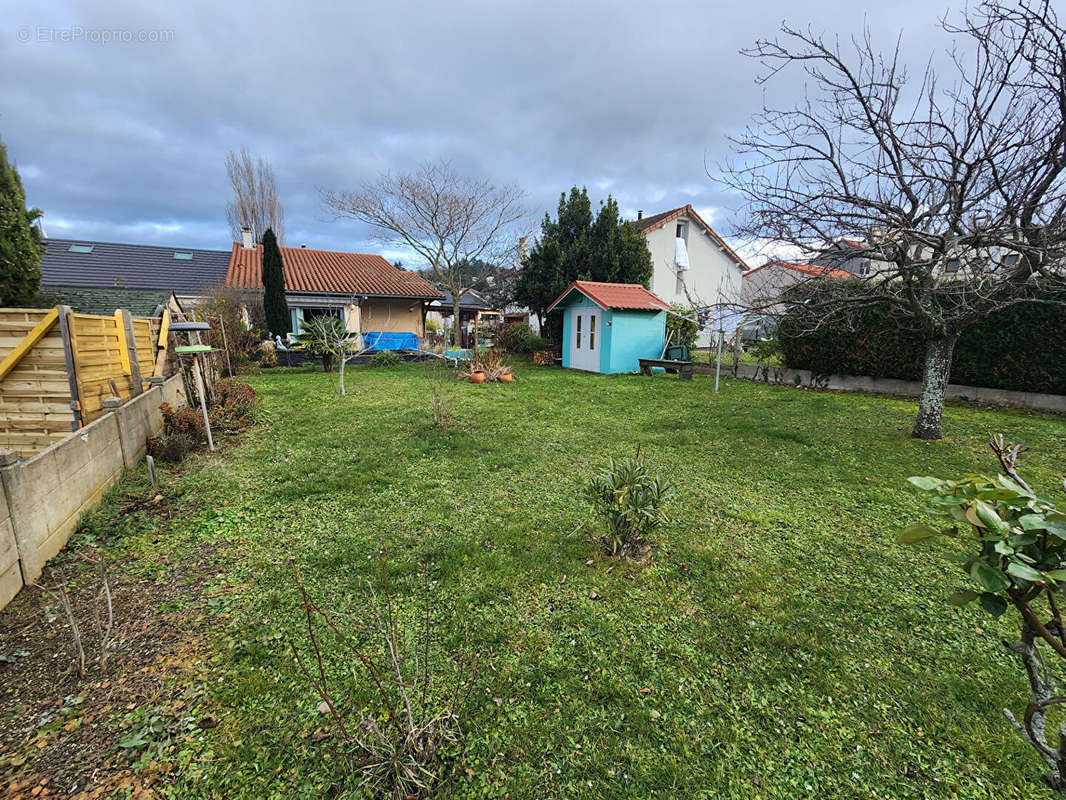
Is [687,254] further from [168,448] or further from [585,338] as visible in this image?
[168,448]

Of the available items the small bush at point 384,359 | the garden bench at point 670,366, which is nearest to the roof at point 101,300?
the small bush at point 384,359

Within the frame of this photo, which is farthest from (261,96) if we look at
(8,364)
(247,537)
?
(247,537)

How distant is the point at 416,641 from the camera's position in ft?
8.76

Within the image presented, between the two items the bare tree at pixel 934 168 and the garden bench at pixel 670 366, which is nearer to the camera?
the bare tree at pixel 934 168

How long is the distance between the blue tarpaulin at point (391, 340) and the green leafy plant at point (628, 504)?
1713 centimetres

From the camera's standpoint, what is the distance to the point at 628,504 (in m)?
3.53

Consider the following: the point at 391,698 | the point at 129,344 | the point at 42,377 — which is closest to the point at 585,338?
the point at 129,344

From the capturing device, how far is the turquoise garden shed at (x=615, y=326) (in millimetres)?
14898

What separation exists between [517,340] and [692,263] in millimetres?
12022

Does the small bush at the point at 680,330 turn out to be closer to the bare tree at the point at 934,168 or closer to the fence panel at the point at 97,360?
the bare tree at the point at 934,168

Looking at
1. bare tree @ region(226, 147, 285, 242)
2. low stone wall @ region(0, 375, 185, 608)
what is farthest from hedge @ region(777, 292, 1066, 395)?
bare tree @ region(226, 147, 285, 242)

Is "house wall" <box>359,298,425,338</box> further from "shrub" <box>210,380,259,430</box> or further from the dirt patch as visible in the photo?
the dirt patch

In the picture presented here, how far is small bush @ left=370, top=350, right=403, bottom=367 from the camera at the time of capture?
16.7m

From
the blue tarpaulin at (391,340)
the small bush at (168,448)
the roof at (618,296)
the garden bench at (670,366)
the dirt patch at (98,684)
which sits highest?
the roof at (618,296)
